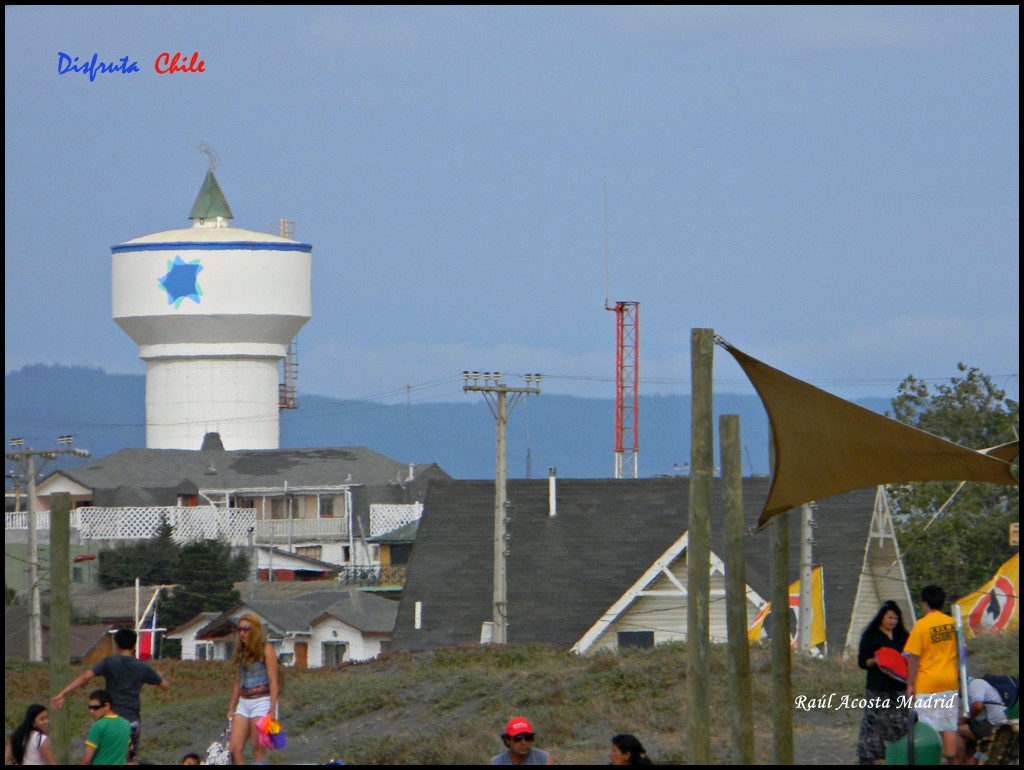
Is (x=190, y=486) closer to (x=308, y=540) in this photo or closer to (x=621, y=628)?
(x=308, y=540)

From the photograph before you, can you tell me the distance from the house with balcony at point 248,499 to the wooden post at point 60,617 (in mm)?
52449

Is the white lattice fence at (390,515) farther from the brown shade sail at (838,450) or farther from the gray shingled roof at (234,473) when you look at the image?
the brown shade sail at (838,450)

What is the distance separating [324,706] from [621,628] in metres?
12.8

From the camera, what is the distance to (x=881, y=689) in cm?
1273

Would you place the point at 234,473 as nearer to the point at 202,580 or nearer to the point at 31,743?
the point at 202,580

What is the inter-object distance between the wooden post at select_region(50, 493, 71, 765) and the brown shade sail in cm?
759

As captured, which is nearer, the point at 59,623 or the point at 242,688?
the point at 242,688

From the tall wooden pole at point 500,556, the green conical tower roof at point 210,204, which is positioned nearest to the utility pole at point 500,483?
the tall wooden pole at point 500,556

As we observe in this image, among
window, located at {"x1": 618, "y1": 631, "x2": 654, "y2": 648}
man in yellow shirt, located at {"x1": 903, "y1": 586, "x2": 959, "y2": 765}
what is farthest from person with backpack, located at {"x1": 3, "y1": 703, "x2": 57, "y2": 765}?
window, located at {"x1": 618, "y1": 631, "x2": 654, "y2": 648}

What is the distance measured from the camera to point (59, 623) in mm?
17828

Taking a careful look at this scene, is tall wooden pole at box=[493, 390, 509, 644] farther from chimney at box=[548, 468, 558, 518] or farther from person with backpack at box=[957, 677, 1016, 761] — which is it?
person with backpack at box=[957, 677, 1016, 761]

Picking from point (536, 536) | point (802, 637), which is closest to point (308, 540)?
point (536, 536)

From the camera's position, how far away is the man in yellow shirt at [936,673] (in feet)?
38.7

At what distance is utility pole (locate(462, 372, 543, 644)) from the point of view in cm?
3362
